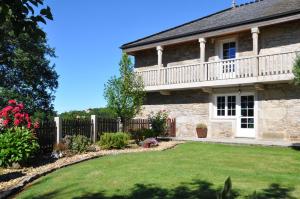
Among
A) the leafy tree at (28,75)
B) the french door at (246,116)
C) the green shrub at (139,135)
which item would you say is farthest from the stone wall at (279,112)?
the leafy tree at (28,75)

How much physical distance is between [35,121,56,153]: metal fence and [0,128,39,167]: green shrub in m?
1.66

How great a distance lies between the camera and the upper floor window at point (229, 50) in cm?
2058

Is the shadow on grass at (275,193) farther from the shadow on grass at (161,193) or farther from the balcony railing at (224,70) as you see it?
the balcony railing at (224,70)

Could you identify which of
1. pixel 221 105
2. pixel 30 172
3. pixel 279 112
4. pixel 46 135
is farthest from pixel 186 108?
pixel 30 172

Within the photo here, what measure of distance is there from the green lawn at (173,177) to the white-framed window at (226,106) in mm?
7065

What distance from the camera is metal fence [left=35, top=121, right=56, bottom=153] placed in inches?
540

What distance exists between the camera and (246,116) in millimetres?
19484

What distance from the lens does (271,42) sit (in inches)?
742

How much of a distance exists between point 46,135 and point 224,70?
10.5m

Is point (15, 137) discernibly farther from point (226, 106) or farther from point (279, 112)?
point (279, 112)

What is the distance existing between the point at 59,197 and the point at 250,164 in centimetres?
625

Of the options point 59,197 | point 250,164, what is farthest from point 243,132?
point 59,197

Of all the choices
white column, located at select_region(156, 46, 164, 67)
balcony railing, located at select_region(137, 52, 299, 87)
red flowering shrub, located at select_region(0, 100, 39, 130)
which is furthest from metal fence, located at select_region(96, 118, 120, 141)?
red flowering shrub, located at select_region(0, 100, 39, 130)

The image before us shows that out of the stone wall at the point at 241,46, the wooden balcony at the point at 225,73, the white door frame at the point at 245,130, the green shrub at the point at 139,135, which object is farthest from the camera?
the white door frame at the point at 245,130
